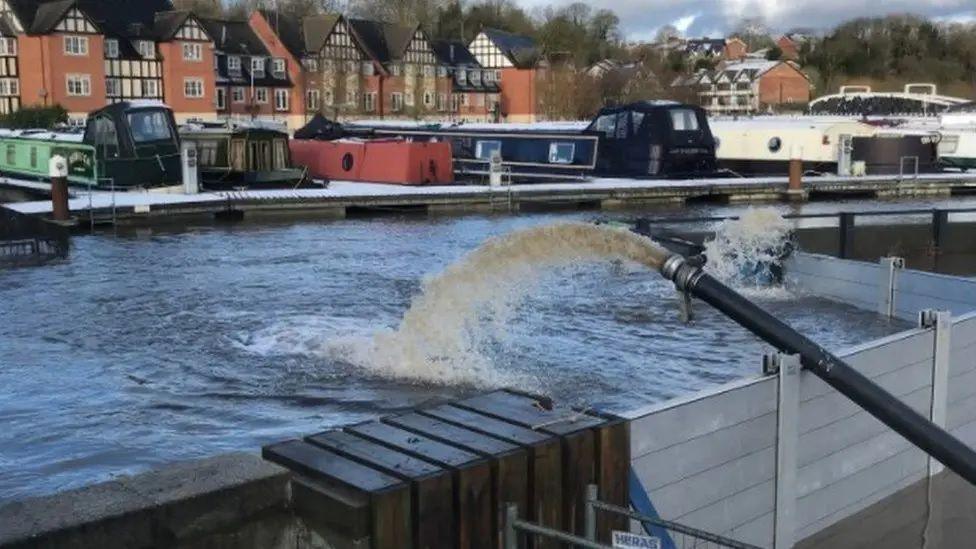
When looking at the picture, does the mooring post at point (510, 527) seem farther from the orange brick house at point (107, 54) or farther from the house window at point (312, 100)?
the house window at point (312, 100)

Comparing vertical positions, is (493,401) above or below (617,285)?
above

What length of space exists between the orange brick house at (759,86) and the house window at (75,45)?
70.3 meters

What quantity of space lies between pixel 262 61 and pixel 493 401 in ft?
260

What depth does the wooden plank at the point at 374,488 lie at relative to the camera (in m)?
4.07

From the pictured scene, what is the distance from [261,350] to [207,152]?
24684 mm

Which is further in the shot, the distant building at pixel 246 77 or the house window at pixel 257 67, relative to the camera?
the house window at pixel 257 67

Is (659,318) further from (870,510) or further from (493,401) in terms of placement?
(493,401)

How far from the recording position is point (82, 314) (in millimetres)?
14273

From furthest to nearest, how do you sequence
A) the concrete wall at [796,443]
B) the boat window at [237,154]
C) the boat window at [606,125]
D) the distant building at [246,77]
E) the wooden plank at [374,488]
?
the distant building at [246,77]
the boat window at [606,125]
the boat window at [237,154]
the concrete wall at [796,443]
the wooden plank at [374,488]

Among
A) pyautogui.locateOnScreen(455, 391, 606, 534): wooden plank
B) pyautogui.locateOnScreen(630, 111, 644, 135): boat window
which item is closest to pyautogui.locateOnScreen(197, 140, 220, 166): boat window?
pyautogui.locateOnScreen(630, 111, 644, 135): boat window

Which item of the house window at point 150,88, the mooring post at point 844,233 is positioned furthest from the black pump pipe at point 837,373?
the house window at point 150,88

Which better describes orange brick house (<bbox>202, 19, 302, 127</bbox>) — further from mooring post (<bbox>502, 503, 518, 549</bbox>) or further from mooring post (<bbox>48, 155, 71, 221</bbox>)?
mooring post (<bbox>502, 503, 518, 549</bbox>)

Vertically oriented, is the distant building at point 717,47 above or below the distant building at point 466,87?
above

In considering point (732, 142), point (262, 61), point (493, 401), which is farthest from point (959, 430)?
point (262, 61)
